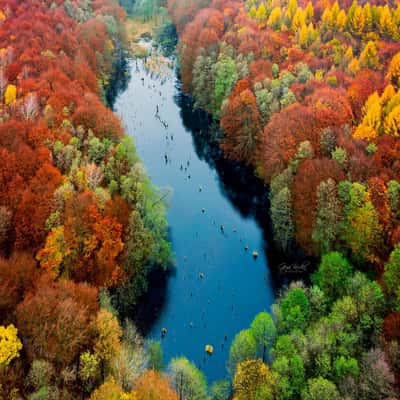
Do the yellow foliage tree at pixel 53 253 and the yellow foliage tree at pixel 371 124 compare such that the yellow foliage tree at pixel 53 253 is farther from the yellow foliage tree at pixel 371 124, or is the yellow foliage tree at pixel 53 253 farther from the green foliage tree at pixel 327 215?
the yellow foliage tree at pixel 371 124

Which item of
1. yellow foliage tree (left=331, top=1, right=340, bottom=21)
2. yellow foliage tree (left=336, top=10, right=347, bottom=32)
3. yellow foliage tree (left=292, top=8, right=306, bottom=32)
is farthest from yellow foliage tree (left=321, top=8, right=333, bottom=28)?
yellow foliage tree (left=292, top=8, right=306, bottom=32)

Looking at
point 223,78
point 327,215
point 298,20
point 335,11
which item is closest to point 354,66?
point 335,11

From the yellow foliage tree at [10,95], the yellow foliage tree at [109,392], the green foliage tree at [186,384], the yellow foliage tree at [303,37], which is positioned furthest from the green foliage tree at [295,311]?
the yellow foliage tree at [303,37]

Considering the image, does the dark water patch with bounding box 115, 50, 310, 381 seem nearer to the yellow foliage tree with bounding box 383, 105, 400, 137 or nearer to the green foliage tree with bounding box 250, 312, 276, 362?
the green foliage tree with bounding box 250, 312, 276, 362

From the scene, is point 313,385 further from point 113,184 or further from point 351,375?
point 113,184

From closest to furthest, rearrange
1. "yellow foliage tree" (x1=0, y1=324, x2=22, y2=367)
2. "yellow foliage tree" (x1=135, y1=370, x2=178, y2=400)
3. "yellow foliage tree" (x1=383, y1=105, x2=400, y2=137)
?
1. "yellow foliage tree" (x1=135, y1=370, x2=178, y2=400)
2. "yellow foliage tree" (x1=0, y1=324, x2=22, y2=367)
3. "yellow foliage tree" (x1=383, y1=105, x2=400, y2=137)

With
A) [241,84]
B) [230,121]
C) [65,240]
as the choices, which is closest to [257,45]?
[241,84]
